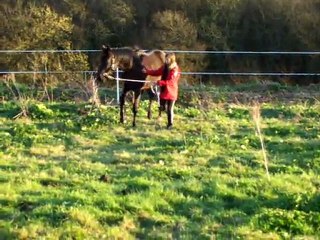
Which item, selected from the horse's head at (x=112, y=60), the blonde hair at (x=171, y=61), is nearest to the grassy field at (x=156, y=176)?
the horse's head at (x=112, y=60)

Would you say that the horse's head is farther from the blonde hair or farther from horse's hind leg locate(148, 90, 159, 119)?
horse's hind leg locate(148, 90, 159, 119)

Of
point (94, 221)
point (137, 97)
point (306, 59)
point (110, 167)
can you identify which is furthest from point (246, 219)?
point (306, 59)

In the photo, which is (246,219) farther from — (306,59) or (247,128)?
(306,59)

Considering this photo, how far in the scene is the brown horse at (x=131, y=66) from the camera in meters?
12.9

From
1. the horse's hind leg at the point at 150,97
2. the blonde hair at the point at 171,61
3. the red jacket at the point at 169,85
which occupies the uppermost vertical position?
the blonde hair at the point at 171,61

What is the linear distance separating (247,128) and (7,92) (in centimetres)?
794

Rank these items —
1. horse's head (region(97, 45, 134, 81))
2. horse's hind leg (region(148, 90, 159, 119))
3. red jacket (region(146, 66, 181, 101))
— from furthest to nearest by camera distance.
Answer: horse's hind leg (region(148, 90, 159, 119)) < red jacket (region(146, 66, 181, 101)) < horse's head (region(97, 45, 134, 81))

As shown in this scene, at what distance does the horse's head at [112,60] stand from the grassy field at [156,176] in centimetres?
96

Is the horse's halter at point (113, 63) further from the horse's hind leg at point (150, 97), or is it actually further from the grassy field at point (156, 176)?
the horse's hind leg at point (150, 97)

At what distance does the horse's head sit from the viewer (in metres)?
12.9

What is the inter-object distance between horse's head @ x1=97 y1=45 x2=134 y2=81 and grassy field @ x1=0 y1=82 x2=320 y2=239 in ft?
3.14

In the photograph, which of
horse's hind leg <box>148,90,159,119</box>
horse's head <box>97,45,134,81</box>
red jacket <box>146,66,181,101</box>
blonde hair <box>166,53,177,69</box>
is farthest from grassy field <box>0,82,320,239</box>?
blonde hair <box>166,53,177,69</box>

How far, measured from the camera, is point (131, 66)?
44.1 ft

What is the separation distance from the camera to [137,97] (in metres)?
13.5
